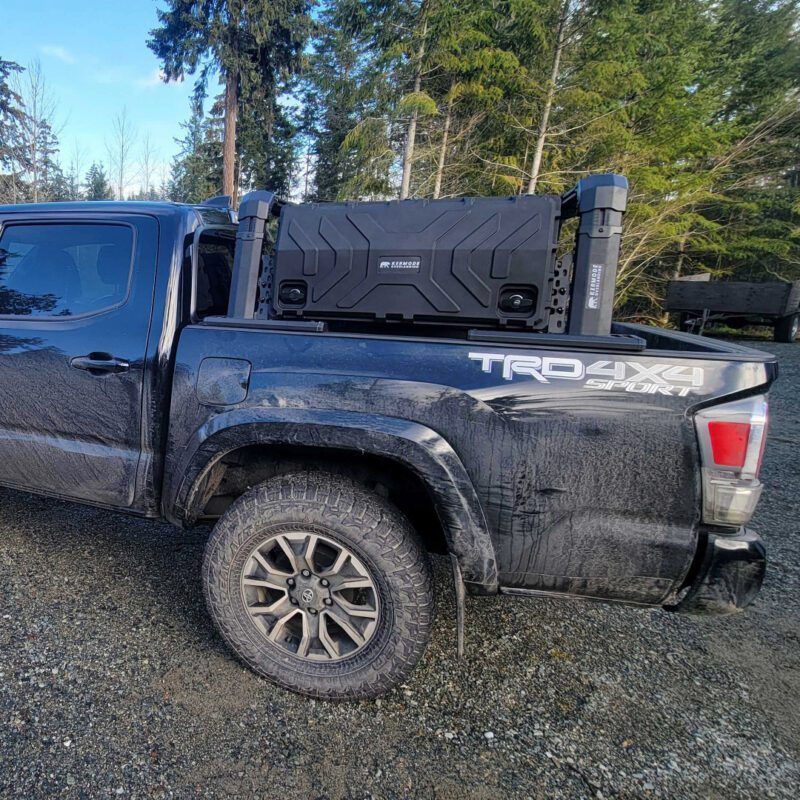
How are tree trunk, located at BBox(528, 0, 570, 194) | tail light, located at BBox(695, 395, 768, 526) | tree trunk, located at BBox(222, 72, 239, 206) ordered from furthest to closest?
tree trunk, located at BBox(222, 72, 239, 206) < tree trunk, located at BBox(528, 0, 570, 194) < tail light, located at BBox(695, 395, 768, 526)

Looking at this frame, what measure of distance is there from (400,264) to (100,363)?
1.38m

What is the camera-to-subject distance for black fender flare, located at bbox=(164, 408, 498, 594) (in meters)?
1.67

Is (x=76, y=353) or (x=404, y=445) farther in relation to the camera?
(x=76, y=353)

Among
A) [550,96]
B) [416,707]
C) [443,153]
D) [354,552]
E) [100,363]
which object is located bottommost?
[416,707]

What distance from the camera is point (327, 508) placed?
179cm

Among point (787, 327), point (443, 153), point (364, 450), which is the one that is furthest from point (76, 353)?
point (787, 327)

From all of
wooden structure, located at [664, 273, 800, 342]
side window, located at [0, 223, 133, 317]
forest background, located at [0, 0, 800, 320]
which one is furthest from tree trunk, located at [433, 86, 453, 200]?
side window, located at [0, 223, 133, 317]

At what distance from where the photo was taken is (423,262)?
6.84ft

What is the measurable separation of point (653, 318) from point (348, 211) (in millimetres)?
21591

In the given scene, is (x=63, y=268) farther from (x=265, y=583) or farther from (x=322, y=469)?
(x=265, y=583)

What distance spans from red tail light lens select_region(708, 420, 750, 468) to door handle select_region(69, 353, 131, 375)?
222 cm

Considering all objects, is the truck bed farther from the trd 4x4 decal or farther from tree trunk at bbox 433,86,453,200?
tree trunk at bbox 433,86,453,200

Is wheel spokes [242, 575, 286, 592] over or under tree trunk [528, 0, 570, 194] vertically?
under

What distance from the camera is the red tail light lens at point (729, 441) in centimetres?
147
